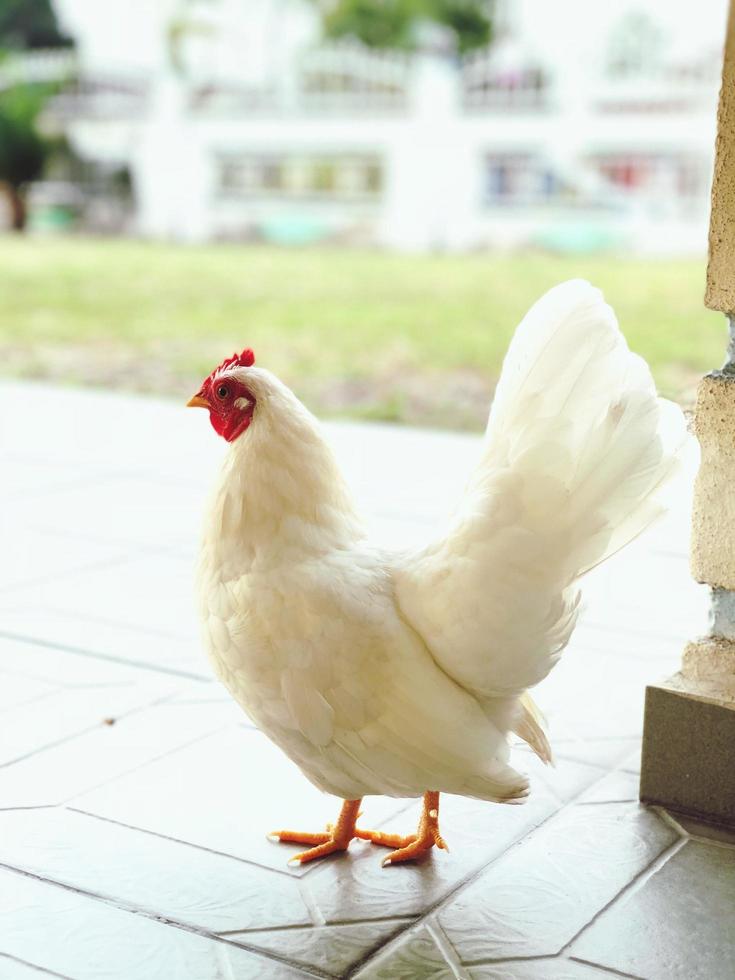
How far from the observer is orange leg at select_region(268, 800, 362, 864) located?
2.00 meters

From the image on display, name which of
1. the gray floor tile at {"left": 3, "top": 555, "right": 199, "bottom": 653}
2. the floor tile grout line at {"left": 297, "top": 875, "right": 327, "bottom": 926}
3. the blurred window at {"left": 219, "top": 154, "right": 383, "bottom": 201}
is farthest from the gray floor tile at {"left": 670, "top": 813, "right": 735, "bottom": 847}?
the blurred window at {"left": 219, "top": 154, "right": 383, "bottom": 201}

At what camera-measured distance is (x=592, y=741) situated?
249 cm

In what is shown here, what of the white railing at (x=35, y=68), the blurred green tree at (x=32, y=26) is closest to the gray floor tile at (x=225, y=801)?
the white railing at (x=35, y=68)

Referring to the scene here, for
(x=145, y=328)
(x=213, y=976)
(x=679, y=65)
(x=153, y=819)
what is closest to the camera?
(x=213, y=976)

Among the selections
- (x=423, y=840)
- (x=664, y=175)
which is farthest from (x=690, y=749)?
(x=664, y=175)

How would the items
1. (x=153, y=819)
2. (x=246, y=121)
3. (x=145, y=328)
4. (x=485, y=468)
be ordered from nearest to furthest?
(x=485, y=468), (x=153, y=819), (x=145, y=328), (x=246, y=121)

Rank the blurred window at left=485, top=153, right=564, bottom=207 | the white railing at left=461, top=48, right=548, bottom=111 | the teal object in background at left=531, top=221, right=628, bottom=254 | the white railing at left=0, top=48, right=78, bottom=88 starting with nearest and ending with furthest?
the teal object in background at left=531, top=221, right=628, bottom=254, the blurred window at left=485, top=153, right=564, bottom=207, the white railing at left=0, top=48, right=78, bottom=88, the white railing at left=461, top=48, right=548, bottom=111

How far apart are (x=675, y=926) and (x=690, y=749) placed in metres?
0.42

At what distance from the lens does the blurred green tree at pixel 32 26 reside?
2030cm

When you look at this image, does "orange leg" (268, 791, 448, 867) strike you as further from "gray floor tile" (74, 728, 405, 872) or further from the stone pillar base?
the stone pillar base

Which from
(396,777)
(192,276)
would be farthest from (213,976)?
(192,276)

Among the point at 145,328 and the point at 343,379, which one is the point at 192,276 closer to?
the point at 145,328

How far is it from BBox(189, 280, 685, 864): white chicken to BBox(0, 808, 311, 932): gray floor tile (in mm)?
157

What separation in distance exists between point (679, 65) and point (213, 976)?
17.4 metres
